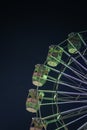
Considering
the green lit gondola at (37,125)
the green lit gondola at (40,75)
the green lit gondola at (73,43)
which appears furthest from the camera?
the green lit gondola at (73,43)

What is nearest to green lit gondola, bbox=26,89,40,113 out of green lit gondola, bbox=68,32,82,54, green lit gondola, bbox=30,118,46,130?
green lit gondola, bbox=30,118,46,130

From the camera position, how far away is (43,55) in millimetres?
6539

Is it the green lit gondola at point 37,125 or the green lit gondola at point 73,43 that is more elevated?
the green lit gondola at point 73,43

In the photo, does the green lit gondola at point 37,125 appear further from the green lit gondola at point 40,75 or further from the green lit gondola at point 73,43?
the green lit gondola at point 73,43

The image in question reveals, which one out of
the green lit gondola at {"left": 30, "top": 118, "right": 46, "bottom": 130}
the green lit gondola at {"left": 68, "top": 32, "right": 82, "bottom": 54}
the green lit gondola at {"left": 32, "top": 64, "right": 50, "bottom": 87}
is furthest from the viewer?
the green lit gondola at {"left": 68, "top": 32, "right": 82, "bottom": 54}

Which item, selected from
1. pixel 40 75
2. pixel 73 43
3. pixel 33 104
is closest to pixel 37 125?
pixel 33 104

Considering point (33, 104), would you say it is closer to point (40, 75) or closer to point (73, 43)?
point (40, 75)

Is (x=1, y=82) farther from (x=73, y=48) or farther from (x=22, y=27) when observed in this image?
(x=73, y=48)

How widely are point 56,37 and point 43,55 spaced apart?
1.18 feet

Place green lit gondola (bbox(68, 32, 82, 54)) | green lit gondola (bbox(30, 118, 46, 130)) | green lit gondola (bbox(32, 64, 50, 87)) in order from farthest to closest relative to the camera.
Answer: green lit gondola (bbox(68, 32, 82, 54)) < green lit gondola (bbox(32, 64, 50, 87)) < green lit gondola (bbox(30, 118, 46, 130))

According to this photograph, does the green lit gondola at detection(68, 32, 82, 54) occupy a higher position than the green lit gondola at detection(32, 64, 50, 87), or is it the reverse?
the green lit gondola at detection(68, 32, 82, 54)

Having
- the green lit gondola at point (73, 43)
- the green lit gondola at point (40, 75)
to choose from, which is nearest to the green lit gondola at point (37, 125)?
the green lit gondola at point (40, 75)

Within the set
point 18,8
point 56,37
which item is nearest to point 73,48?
point 56,37

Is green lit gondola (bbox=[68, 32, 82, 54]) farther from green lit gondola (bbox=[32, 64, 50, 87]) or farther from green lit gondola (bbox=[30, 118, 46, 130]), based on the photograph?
green lit gondola (bbox=[30, 118, 46, 130])
